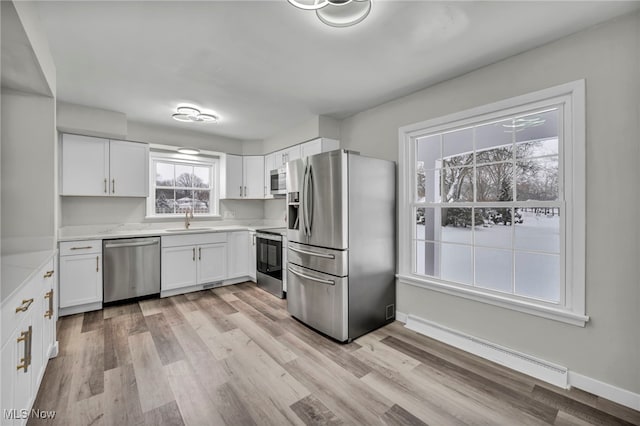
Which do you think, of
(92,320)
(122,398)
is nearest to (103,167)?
(92,320)

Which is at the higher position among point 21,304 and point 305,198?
point 305,198

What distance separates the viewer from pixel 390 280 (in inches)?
122

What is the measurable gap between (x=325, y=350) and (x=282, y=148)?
3121mm

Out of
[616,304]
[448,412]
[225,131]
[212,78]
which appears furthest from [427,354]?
[225,131]

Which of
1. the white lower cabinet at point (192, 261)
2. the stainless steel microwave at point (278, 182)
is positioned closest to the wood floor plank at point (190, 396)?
the white lower cabinet at point (192, 261)

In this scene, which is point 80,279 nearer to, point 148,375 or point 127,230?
point 127,230

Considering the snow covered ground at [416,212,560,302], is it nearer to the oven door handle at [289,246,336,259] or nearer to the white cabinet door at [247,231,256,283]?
the oven door handle at [289,246,336,259]

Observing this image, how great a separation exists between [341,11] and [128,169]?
3.63 m

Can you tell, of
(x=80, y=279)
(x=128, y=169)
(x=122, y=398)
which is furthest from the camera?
(x=128, y=169)

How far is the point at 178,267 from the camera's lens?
401 cm

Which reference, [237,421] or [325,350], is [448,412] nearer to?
[325,350]

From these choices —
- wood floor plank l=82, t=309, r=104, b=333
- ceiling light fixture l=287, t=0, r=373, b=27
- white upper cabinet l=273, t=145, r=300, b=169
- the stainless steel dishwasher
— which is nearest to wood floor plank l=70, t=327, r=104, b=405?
wood floor plank l=82, t=309, r=104, b=333

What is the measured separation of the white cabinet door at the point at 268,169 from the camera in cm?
471

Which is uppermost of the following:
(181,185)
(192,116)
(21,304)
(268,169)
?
(192,116)
